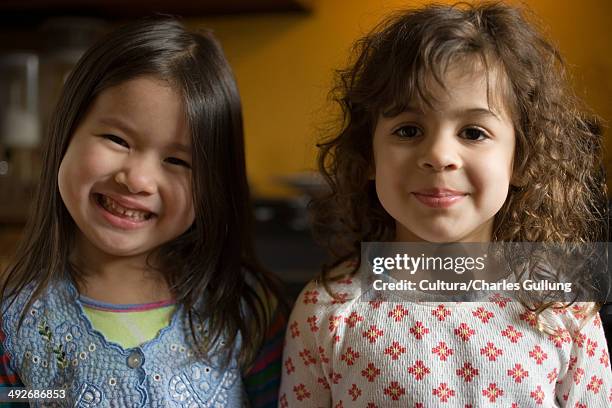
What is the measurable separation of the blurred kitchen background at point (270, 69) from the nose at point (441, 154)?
12 centimetres

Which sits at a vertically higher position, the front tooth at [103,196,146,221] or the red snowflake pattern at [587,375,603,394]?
the front tooth at [103,196,146,221]

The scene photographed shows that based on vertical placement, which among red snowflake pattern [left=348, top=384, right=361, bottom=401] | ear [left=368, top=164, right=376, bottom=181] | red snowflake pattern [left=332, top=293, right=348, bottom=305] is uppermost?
ear [left=368, top=164, right=376, bottom=181]

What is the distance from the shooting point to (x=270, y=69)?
823mm

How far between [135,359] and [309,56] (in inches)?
13.9

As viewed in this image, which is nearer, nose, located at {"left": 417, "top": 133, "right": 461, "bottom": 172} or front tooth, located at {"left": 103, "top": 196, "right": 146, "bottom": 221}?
nose, located at {"left": 417, "top": 133, "right": 461, "bottom": 172}

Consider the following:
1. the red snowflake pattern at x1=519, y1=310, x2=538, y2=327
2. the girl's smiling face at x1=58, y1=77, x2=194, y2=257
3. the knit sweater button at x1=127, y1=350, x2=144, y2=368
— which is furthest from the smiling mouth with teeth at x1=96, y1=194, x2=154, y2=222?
the red snowflake pattern at x1=519, y1=310, x2=538, y2=327

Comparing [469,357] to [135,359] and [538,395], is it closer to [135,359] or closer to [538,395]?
[538,395]

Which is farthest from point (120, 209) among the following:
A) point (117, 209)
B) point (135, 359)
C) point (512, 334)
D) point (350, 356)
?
point (512, 334)

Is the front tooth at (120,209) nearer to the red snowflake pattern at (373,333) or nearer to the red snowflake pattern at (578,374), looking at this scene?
the red snowflake pattern at (373,333)

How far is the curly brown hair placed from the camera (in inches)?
20.1

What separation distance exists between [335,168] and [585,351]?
24 centimetres

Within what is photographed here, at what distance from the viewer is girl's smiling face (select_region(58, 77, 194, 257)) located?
581 millimetres

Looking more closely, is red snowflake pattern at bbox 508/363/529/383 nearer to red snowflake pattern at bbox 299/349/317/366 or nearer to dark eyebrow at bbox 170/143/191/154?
red snowflake pattern at bbox 299/349/317/366

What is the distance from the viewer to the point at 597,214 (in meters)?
0.52
